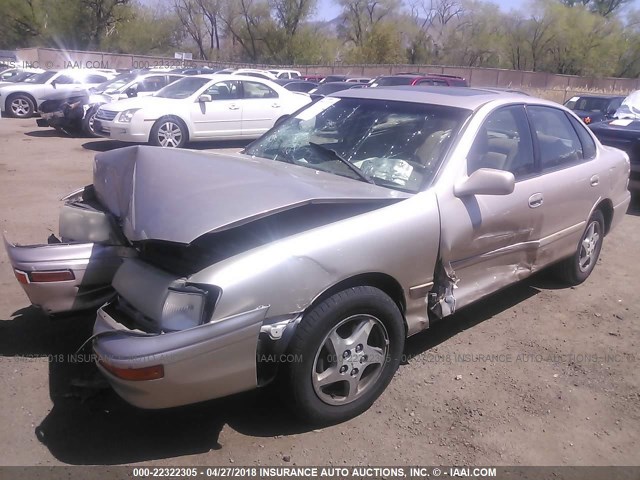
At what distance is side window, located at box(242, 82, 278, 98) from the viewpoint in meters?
12.3

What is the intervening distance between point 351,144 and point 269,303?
162cm

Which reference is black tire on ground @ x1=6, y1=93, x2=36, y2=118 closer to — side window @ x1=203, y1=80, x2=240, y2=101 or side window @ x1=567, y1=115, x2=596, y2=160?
side window @ x1=203, y1=80, x2=240, y2=101

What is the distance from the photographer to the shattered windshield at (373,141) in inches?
138

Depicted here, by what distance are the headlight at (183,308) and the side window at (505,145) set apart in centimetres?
189

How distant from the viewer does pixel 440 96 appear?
3.95m

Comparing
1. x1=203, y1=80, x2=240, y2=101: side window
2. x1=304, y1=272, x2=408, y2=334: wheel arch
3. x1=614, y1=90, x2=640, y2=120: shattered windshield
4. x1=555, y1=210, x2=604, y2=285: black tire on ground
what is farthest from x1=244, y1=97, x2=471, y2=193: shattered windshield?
x1=614, y1=90, x2=640, y2=120: shattered windshield

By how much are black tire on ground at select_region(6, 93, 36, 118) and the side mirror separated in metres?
17.1

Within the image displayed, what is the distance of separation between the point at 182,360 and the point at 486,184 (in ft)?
6.43

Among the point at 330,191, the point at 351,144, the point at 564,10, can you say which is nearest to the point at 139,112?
the point at 351,144

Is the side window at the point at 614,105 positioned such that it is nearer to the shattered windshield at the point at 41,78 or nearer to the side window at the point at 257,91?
the side window at the point at 257,91

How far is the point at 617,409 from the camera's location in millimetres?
3271

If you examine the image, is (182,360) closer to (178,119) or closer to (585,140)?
(585,140)

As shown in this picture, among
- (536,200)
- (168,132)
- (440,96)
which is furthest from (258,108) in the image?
(536,200)

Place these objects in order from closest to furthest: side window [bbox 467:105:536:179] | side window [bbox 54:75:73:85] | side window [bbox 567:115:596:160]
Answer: side window [bbox 467:105:536:179]
side window [bbox 567:115:596:160]
side window [bbox 54:75:73:85]
